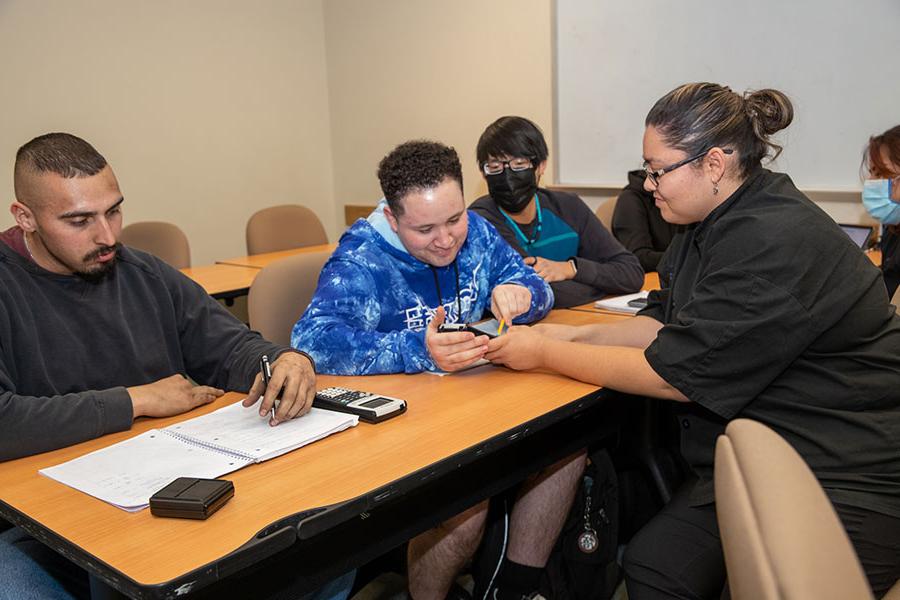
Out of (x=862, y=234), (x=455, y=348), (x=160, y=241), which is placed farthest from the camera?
(x=160, y=241)

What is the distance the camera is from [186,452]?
1.37 m

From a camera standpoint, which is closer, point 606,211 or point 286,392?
point 286,392

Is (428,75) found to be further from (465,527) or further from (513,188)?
(465,527)

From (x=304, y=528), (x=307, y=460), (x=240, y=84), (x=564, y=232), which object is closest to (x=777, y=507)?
(x=304, y=528)

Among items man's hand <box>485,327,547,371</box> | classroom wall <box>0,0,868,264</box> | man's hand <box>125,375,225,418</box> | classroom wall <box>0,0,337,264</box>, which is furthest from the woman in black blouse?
classroom wall <box>0,0,337,264</box>

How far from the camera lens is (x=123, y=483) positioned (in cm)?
125

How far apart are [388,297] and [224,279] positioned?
1.71 m

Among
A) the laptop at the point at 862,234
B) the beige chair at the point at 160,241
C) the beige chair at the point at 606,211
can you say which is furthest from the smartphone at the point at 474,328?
the beige chair at the point at 160,241

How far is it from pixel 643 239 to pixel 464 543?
75.7 inches

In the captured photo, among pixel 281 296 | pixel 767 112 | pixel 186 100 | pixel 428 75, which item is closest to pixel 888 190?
pixel 767 112

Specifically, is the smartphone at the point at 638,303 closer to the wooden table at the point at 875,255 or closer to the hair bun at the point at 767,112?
the hair bun at the point at 767,112

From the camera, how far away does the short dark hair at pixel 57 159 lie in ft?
5.23

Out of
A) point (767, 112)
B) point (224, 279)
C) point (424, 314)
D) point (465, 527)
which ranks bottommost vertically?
point (465, 527)

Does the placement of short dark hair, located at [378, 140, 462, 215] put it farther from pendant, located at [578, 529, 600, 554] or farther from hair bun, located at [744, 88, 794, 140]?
pendant, located at [578, 529, 600, 554]
